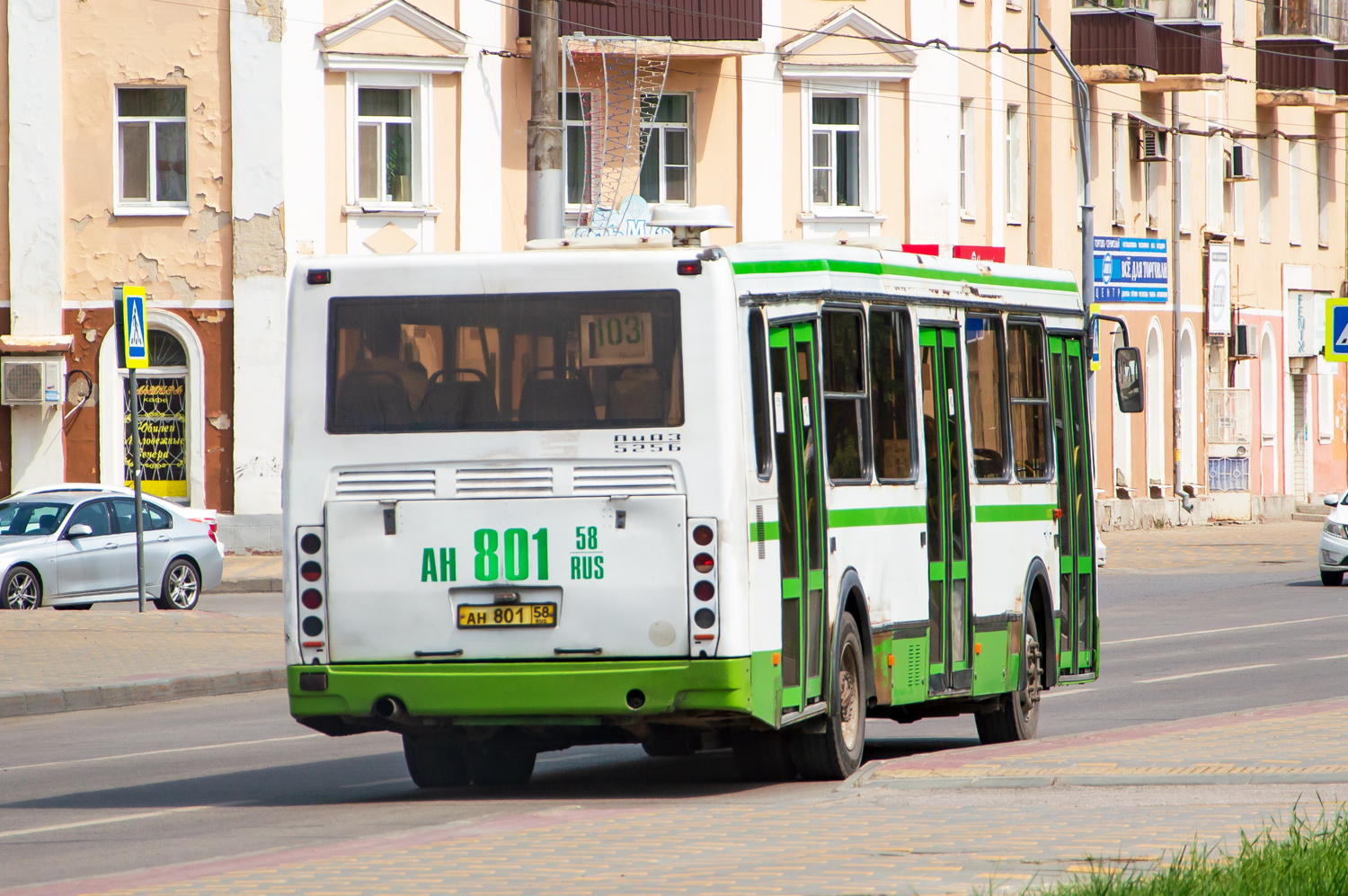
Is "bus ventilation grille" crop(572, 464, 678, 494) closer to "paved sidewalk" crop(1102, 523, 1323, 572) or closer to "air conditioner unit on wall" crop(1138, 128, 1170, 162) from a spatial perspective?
"paved sidewalk" crop(1102, 523, 1323, 572)

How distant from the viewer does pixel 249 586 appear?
97.9 ft

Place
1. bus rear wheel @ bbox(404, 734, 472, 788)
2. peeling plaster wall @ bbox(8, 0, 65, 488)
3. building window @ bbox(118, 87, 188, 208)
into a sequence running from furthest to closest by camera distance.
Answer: building window @ bbox(118, 87, 188, 208), peeling plaster wall @ bbox(8, 0, 65, 488), bus rear wheel @ bbox(404, 734, 472, 788)

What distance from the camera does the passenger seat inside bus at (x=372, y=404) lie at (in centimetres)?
1108

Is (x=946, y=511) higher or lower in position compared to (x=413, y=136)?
lower

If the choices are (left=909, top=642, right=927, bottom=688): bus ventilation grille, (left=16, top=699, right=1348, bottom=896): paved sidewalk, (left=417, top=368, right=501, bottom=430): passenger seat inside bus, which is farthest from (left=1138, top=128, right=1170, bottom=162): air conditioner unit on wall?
(left=417, top=368, right=501, bottom=430): passenger seat inside bus

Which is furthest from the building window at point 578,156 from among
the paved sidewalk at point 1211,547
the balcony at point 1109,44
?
the balcony at point 1109,44

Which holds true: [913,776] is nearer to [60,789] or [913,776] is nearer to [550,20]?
[60,789]

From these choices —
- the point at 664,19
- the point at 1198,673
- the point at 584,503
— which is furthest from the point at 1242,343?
the point at 584,503

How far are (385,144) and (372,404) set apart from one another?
964 inches

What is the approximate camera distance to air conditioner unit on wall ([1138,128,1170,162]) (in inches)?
1909

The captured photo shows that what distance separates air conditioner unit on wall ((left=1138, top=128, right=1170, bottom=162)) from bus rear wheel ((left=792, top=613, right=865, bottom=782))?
38.3m

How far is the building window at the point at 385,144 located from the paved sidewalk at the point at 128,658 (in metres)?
12.5

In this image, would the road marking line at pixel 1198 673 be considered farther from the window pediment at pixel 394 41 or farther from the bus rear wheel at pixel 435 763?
the window pediment at pixel 394 41

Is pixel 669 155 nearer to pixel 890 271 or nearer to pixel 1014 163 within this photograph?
pixel 1014 163
